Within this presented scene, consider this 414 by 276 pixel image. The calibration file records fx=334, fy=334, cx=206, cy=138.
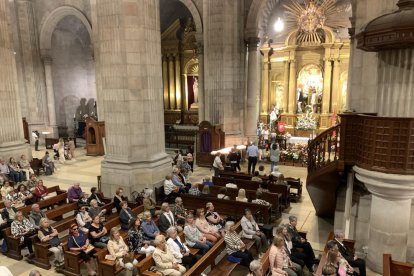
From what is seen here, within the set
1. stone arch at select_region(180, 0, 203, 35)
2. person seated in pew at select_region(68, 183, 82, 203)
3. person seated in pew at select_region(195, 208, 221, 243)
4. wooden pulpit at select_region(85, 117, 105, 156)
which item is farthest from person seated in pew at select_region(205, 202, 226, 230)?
stone arch at select_region(180, 0, 203, 35)

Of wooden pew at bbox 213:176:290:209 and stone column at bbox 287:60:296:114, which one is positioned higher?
stone column at bbox 287:60:296:114

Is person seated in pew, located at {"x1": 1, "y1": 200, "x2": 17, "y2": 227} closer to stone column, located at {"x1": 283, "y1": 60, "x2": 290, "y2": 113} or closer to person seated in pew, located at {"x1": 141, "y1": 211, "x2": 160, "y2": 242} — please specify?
person seated in pew, located at {"x1": 141, "y1": 211, "x2": 160, "y2": 242}

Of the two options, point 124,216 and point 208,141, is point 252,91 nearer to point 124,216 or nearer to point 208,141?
point 208,141

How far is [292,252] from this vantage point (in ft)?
21.9

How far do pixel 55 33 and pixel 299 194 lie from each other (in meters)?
20.7

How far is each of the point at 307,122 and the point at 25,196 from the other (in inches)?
597

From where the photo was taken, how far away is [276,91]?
2141 cm

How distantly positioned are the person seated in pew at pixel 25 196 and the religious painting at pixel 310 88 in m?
15.8

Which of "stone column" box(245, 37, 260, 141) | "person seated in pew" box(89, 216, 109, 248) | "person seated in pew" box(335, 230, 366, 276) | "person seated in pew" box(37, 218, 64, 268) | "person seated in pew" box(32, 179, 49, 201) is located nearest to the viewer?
"person seated in pew" box(335, 230, 366, 276)

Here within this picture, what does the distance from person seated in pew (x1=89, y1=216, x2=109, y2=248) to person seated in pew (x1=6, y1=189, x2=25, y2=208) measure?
3.00 meters

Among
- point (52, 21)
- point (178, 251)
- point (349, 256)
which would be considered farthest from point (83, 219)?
point (52, 21)

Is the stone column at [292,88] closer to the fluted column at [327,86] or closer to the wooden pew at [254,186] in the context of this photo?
the fluted column at [327,86]

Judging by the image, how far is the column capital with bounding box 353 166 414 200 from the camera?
6.27 meters

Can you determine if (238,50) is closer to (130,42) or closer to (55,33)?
(130,42)
